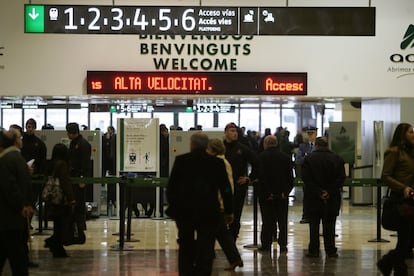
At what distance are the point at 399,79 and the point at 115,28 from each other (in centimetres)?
539

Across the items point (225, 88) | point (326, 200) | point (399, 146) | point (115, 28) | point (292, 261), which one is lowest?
point (292, 261)

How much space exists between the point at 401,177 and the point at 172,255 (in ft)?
12.1

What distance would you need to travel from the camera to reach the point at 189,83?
13.3 m

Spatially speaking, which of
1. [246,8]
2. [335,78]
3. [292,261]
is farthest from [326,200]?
[335,78]

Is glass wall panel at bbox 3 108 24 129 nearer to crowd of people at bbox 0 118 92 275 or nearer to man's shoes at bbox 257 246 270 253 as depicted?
crowd of people at bbox 0 118 92 275

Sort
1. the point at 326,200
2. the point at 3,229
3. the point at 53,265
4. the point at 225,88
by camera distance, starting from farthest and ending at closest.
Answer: the point at 225,88 → the point at 326,200 → the point at 53,265 → the point at 3,229

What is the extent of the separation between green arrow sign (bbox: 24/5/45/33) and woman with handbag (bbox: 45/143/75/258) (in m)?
2.53

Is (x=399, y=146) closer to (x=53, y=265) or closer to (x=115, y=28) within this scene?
(x=53, y=265)

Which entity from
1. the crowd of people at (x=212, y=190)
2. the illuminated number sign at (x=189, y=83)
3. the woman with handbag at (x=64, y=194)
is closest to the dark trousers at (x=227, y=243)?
the crowd of people at (x=212, y=190)

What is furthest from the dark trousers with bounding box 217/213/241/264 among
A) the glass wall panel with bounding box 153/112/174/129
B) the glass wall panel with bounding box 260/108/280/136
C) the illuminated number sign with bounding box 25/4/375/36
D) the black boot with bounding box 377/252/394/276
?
the glass wall panel with bounding box 260/108/280/136

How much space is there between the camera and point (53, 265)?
31.2 feet

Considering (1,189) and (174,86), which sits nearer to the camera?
(1,189)

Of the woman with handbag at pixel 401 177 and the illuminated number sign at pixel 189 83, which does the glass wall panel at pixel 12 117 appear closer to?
the illuminated number sign at pixel 189 83

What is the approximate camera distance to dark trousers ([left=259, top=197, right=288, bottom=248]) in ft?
34.9
